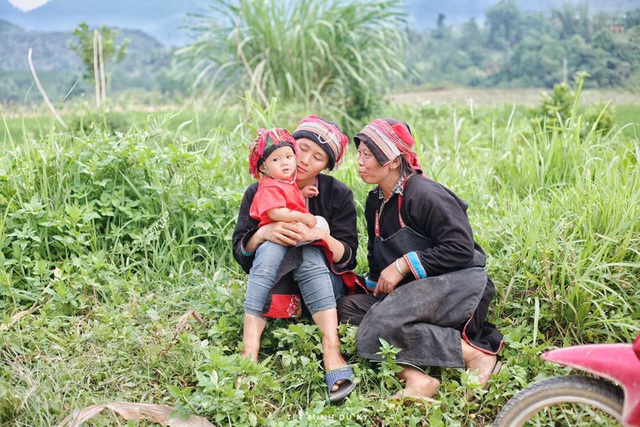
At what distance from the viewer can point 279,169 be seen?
3.09 metres

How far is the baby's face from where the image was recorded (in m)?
3.07

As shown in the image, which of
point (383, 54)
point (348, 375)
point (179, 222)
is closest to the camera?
point (348, 375)

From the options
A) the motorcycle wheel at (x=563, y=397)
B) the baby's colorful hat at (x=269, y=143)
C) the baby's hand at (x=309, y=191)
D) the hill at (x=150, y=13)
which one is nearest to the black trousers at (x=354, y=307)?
the baby's hand at (x=309, y=191)

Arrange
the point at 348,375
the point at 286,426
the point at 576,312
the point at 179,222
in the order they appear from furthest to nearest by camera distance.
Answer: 1. the point at 179,222
2. the point at 576,312
3. the point at 348,375
4. the point at 286,426

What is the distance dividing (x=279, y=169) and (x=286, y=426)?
1.07m

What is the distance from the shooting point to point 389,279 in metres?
3.14

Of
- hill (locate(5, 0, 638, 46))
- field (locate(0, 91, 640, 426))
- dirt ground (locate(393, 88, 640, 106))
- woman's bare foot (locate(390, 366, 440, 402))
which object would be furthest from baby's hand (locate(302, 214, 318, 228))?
hill (locate(5, 0, 638, 46))

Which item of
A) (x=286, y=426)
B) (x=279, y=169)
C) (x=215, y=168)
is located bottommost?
(x=286, y=426)

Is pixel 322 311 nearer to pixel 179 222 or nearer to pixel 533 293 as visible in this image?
pixel 533 293

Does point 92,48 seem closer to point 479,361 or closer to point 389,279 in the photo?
point 389,279

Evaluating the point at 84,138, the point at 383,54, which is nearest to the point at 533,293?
the point at 84,138

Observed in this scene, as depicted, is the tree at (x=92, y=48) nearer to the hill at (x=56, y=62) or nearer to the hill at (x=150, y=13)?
the hill at (x=56, y=62)

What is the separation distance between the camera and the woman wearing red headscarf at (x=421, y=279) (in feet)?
10.0

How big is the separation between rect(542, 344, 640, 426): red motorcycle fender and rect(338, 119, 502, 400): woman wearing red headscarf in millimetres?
729
